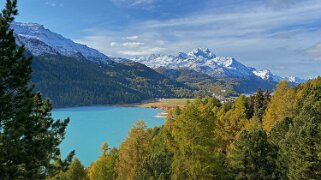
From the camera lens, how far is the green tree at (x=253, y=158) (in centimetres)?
3506

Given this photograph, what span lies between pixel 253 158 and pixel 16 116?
80.0ft

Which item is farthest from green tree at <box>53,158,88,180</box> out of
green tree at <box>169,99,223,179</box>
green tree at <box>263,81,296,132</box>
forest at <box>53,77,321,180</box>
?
green tree at <box>263,81,296,132</box>

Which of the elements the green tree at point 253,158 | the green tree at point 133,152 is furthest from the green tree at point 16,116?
the green tree at point 133,152

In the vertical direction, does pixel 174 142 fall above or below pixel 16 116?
below

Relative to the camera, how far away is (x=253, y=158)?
35.5 m

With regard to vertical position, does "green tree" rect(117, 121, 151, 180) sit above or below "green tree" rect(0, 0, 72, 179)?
below

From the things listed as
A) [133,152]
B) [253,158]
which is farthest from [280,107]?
[253,158]

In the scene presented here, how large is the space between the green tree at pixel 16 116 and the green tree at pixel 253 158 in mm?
21858

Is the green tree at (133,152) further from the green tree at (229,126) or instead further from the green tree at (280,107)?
the green tree at (280,107)

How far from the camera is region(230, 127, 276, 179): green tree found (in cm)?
3506

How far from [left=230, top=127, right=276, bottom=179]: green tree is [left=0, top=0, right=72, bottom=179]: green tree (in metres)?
21.9

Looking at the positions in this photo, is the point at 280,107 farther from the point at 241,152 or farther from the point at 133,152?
the point at 241,152

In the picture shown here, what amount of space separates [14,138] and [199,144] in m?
19.4

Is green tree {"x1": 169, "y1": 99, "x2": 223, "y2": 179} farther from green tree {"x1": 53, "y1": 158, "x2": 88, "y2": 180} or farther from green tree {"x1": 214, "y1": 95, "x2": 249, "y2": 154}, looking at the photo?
green tree {"x1": 214, "y1": 95, "x2": 249, "y2": 154}
